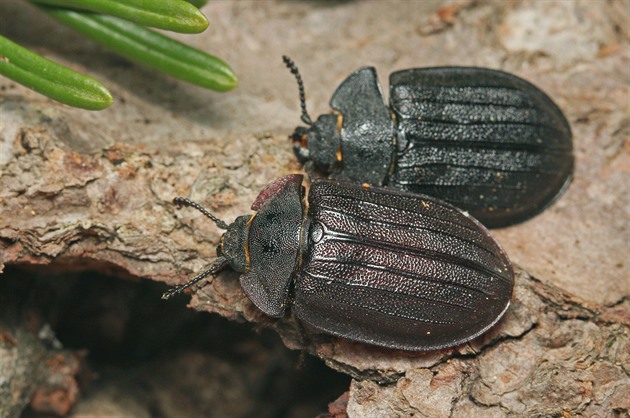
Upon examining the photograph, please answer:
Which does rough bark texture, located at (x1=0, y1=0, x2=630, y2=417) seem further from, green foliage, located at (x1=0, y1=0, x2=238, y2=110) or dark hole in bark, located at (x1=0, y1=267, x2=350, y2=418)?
green foliage, located at (x1=0, y1=0, x2=238, y2=110)

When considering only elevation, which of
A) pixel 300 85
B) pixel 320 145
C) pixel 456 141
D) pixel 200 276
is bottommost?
pixel 200 276

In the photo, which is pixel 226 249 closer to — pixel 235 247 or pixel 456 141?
pixel 235 247

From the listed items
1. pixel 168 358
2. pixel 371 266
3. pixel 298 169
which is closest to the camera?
pixel 371 266

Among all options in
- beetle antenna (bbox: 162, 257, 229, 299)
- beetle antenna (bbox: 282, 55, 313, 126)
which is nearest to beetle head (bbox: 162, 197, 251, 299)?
beetle antenna (bbox: 162, 257, 229, 299)

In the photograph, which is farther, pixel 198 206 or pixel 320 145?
pixel 320 145

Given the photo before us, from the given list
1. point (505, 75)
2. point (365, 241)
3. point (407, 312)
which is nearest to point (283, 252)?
point (365, 241)

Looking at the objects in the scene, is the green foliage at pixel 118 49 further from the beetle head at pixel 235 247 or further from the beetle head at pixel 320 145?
the beetle head at pixel 235 247

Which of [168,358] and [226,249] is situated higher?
[226,249]

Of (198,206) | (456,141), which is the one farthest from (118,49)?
(456,141)
